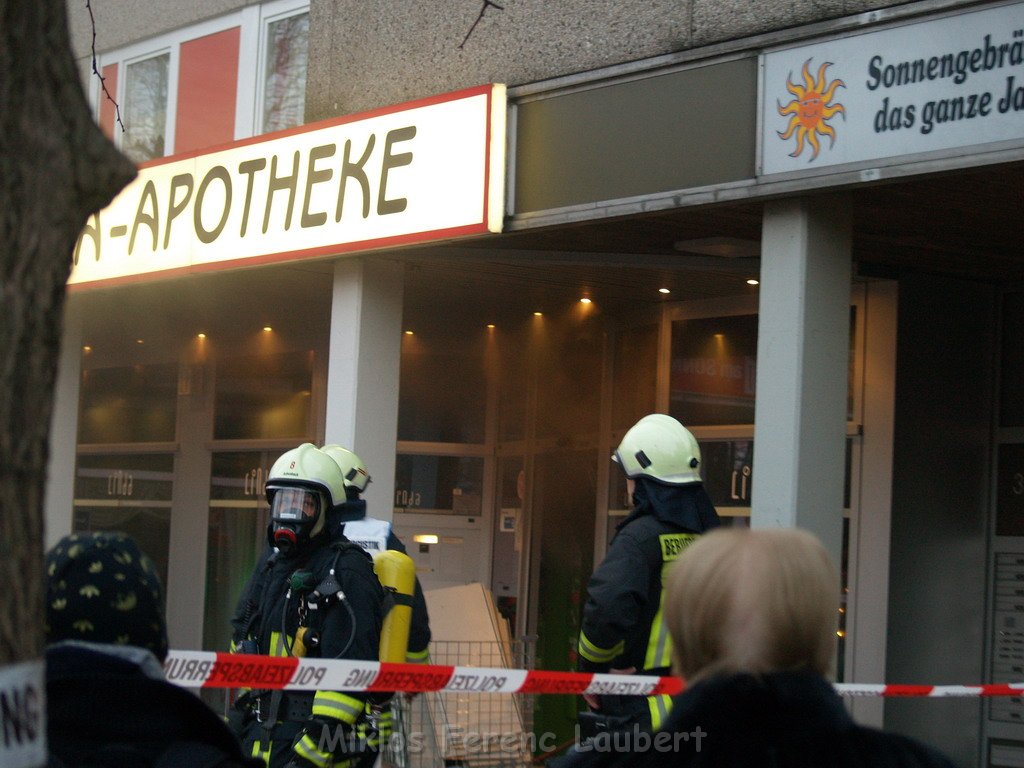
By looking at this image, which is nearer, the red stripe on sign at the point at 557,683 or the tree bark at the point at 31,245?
the tree bark at the point at 31,245

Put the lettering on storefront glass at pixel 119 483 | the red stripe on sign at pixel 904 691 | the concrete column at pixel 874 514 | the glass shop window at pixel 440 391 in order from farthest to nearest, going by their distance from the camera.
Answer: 1. the lettering on storefront glass at pixel 119 483
2. the glass shop window at pixel 440 391
3. the concrete column at pixel 874 514
4. the red stripe on sign at pixel 904 691

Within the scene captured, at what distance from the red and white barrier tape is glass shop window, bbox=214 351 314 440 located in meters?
8.14

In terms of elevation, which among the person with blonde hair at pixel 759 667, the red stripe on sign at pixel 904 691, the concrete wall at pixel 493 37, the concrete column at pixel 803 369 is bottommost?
the red stripe on sign at pixel 904 691

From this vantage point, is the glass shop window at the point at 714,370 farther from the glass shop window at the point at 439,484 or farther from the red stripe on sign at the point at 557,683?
the red stripe on sign at the point at 557,683

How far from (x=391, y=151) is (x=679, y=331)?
266 cm

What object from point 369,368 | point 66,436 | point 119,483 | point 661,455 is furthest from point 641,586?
point 119,483

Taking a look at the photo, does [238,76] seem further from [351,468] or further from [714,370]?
[351,468]

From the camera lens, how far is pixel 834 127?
6281 millimetres

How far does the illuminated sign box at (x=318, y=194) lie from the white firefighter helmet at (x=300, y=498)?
2462mm

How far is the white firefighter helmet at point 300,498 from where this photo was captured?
5246 millimetres

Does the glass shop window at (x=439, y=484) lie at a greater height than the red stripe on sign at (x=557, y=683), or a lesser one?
greater

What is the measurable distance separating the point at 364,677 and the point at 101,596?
89.5 inches

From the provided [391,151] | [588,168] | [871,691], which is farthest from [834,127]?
[391,151]

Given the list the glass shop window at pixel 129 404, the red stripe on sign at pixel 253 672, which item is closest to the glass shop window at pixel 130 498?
the glass shop window at pixel 129 404
